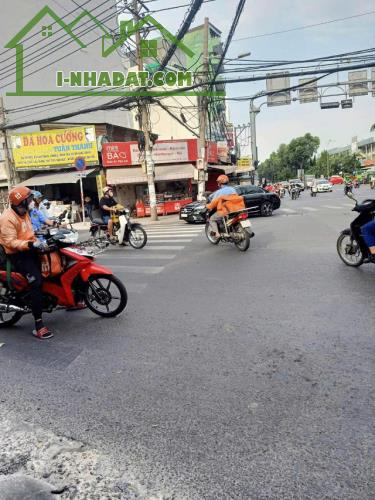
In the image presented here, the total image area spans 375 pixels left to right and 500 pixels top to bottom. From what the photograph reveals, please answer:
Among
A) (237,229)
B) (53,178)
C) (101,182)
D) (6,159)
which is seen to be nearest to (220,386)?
(237,229)

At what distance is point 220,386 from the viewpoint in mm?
2998

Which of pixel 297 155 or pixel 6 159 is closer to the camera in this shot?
pixel 6 159

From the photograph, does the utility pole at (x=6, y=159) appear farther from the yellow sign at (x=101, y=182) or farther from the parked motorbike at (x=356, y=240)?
the parked motorbike at (x=356, y=240)

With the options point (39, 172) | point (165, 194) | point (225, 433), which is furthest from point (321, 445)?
point (39, 172)

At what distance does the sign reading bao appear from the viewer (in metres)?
21.0

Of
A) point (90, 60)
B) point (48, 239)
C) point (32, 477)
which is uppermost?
point (90, 60)

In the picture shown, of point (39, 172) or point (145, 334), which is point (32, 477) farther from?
point (39, 172)

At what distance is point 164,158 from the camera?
73.8 ft

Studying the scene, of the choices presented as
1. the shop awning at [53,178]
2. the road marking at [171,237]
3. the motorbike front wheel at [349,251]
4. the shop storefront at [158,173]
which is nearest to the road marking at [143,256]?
the road marking at [171,237]

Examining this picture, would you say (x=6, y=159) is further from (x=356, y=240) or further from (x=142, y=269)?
(x=356, y=240)

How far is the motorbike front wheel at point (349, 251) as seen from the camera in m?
6.42

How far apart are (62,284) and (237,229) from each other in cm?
514

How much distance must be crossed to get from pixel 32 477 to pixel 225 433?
1145 mm

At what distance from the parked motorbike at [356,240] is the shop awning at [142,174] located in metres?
15.3
